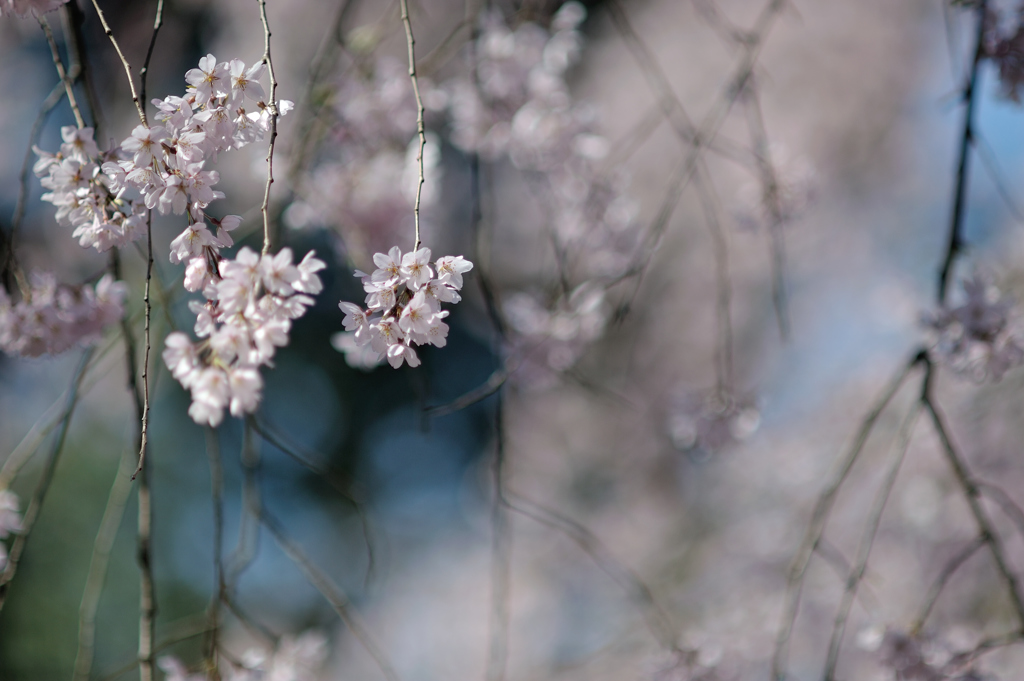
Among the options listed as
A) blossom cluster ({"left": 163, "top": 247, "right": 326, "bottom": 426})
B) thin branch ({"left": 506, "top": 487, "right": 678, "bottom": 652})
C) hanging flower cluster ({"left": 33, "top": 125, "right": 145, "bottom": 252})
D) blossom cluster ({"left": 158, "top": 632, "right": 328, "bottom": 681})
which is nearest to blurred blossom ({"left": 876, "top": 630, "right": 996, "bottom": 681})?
thin branch ({"left": 506, "top": 487, "right": 678, "bottom": 652})

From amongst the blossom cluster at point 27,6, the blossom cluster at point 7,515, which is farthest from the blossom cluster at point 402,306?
the blossom cluster at point 7,515

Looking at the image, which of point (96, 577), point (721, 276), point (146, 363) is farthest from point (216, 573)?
point (721, 276)

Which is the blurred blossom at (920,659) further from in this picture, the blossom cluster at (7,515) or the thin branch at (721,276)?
the blossom cluster at (7,515)

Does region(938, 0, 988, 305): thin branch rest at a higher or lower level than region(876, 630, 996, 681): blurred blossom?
→ higher

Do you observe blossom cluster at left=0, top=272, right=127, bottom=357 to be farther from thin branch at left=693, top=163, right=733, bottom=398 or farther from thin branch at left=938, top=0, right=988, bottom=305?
thin branch at left=938, top=0, right=988, bottom=305

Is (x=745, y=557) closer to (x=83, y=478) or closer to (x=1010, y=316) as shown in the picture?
(x=1010, y=316)

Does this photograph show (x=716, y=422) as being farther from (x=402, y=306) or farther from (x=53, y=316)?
(x=53, y=316)

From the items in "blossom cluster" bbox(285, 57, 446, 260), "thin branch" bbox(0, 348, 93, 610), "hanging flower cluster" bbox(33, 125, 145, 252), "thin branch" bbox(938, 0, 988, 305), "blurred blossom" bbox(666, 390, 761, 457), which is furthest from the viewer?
"blossom cluster" bbox(285, 57, 446, 260)
